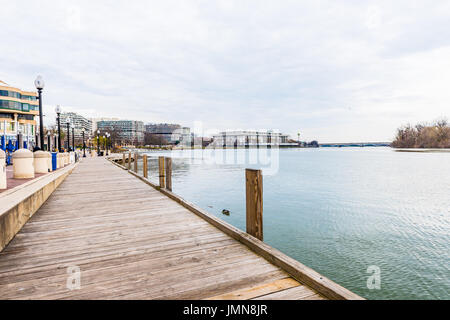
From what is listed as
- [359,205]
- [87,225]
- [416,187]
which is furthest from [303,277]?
[416,187]

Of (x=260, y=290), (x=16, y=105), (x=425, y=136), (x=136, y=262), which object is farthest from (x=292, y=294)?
(x=425, y=136)

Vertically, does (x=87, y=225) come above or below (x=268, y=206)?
above

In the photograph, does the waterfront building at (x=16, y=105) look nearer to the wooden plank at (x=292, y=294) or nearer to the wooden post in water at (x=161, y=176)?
the wooden post in water at (x=161, y=176)

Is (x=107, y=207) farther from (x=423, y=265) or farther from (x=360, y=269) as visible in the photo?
(x=423, y=265)

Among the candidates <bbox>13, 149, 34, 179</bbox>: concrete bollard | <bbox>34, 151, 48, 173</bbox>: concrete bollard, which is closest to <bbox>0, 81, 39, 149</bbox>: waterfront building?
<bbox>34, 151, 48, 173</bbox>: concrete bollard

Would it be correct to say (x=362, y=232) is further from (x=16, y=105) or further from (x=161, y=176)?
(x=16, y=105)

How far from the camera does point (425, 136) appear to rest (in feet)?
344

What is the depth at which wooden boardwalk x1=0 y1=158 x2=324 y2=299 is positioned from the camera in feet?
8.23

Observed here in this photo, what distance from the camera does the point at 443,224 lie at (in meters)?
11.7

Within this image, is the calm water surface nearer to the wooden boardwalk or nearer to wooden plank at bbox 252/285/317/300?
the wooden boardwalk

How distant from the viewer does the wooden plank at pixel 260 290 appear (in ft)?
7.89

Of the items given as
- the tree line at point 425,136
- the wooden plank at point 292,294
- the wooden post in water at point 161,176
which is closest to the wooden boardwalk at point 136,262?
the wooden plank at point 292,294

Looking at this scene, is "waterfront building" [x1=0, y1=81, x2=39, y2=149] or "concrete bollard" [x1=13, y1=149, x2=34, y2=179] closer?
"concrete bollard" [x1=13, y1=149, x2=34, y2=179]
